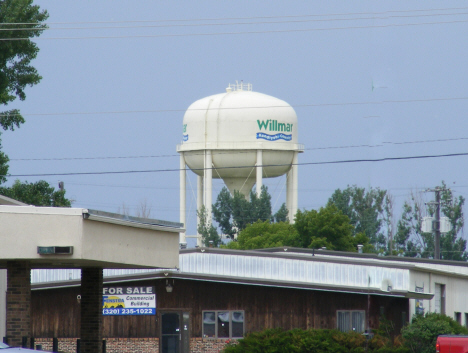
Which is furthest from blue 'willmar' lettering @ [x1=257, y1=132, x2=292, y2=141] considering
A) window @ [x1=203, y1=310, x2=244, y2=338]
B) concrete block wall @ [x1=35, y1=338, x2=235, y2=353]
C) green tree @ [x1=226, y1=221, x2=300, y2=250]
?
concrete block wall @ [x1=35, y1=338, x2=235, y2=353]

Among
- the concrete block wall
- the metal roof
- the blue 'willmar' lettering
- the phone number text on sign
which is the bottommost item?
the concrete block wall

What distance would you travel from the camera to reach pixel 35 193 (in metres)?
36.4

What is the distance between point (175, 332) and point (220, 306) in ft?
5.99

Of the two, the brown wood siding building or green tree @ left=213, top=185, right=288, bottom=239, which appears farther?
green tree @ left=213, top=185, right=288, bottom=239

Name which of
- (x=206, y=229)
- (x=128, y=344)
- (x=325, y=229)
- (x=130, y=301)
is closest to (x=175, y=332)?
(x=128, y=344)

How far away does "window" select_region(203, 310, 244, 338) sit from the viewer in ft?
111

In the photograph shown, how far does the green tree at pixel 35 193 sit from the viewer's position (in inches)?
1421

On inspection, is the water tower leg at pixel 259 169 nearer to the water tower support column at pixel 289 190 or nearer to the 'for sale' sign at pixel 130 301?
the water tower support column at pixel 289 190

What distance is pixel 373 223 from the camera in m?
76.4

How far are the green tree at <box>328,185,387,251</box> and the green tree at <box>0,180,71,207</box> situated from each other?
1647 inches

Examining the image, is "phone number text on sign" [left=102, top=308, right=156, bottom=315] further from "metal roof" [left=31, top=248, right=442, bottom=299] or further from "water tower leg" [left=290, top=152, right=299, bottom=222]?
"water tower leg" [left=290, top=152, right=299, bottom=222]

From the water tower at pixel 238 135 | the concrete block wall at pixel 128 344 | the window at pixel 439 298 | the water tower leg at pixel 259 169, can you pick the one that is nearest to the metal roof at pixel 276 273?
the concrete block wall at pixel 128 344

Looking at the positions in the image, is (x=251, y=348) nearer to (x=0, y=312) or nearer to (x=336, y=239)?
(x=0, y=312)

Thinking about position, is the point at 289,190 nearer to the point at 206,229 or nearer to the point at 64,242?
the point at 206,229
